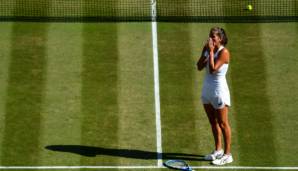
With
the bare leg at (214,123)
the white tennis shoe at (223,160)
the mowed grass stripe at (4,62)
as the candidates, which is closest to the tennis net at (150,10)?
the mowed grass stripe at (4,62)

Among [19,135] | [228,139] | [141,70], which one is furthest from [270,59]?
[19,135]

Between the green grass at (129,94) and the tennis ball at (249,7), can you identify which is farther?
the tennis ball at (249,7)

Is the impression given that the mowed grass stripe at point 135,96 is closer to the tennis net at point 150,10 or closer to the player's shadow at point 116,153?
the player's shadow at point 116,153

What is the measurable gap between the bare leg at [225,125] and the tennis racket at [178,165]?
83 cm

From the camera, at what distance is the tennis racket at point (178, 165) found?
1501 centimetres

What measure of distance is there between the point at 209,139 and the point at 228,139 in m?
1.13

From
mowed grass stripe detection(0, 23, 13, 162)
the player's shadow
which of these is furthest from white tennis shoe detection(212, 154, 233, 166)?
mowed grass stripe detection(0, 23, 13, 162)

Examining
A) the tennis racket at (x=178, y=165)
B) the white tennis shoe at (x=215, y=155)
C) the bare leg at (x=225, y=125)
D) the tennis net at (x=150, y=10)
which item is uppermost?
the tennis net at (x=150, y=10)

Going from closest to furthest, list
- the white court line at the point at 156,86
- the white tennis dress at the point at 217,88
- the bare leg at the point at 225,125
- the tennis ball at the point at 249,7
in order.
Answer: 1. the white tennis dress at the point at 217,88
2. the bare leg at the point at 225,125
3. the white court line at the point at 156,86
4. the tennis ball at the point at 249,7

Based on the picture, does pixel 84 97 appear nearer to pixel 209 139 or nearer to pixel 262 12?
pixel 209 139

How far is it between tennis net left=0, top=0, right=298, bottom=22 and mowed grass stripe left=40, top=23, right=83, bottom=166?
2.49 feet

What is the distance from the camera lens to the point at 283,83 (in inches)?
716

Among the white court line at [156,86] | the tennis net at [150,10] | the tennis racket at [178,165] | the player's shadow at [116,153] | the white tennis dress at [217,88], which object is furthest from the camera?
the tennis net at [150,10]

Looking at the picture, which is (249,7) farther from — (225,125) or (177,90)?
(225,125)
